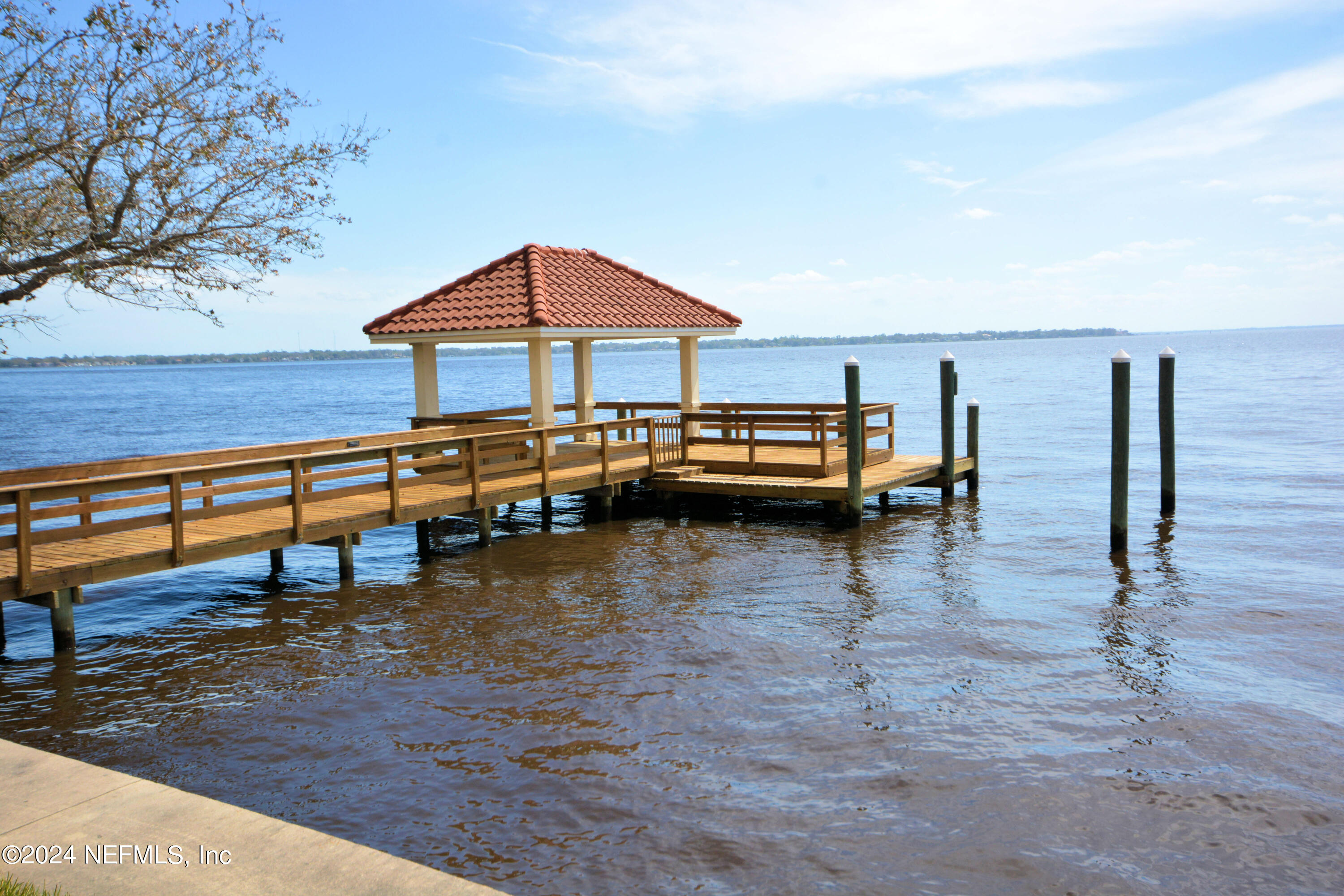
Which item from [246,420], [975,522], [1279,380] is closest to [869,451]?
[975,522]

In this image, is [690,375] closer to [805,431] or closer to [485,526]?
[805,431]

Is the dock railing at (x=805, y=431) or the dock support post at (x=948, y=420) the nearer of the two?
the dock railing at (x=805, y=431)

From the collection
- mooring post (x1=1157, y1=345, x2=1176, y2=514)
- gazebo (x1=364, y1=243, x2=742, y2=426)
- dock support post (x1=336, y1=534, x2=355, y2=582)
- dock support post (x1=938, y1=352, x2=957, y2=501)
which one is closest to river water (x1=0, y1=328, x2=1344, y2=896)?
dock support post (x1=336, y1=534, x2=355, y2=582)

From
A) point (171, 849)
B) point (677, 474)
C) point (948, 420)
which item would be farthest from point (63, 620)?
point (948, 420)

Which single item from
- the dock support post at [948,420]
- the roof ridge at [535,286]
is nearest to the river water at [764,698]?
the dock support post at [948,420]

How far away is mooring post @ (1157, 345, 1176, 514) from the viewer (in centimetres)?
1633

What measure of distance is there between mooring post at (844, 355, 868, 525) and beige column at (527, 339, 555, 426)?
477cm

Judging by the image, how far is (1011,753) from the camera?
24.6 ft

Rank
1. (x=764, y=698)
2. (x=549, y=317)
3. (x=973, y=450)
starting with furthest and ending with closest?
(x=973, y=450)
(x=549, y=317)
(x=764, y=698)

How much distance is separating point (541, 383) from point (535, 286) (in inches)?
75.3

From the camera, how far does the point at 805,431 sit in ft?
58.9

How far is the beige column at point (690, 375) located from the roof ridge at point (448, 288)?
3659 millimetres

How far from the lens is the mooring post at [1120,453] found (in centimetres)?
1435

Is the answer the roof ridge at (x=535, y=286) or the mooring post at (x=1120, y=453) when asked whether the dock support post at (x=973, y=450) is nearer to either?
the mooring post at (x=1120, y=453)
